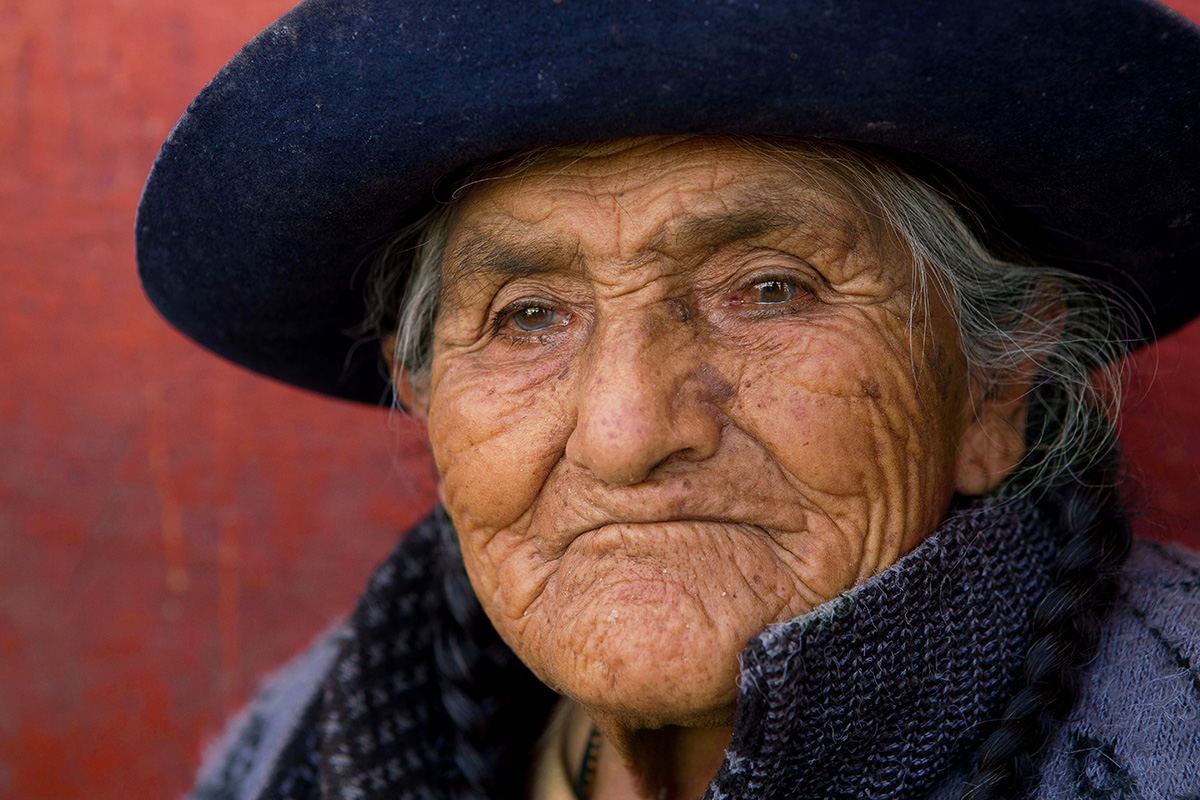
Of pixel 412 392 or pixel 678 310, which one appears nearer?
pixel 678 310

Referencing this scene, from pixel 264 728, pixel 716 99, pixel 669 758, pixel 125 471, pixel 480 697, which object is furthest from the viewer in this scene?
pixel 125 471

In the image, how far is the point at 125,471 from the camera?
9.98ft

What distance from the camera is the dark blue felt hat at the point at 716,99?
128 centimetres

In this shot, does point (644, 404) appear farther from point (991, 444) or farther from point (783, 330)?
point (991, 444)

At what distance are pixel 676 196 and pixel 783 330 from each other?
276 millimetres

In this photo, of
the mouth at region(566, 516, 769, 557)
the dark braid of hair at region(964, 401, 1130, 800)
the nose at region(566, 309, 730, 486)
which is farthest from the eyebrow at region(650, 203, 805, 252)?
the dark braid of hair at region(964, 401, 1130, 800)

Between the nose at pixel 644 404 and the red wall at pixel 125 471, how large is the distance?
4.87 ft

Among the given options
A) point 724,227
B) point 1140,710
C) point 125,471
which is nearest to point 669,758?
point 1140,710

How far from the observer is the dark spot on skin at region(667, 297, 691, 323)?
1.55 meters

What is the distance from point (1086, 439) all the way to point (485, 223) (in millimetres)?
1219

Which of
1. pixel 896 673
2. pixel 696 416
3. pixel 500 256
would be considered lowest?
pixel 896 673

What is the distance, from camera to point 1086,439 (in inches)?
73.2

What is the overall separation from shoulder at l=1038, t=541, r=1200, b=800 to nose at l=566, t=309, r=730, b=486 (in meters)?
0.75

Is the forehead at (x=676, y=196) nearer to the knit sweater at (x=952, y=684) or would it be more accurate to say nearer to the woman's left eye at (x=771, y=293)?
the woman's left eye at (x=771, y=293)
